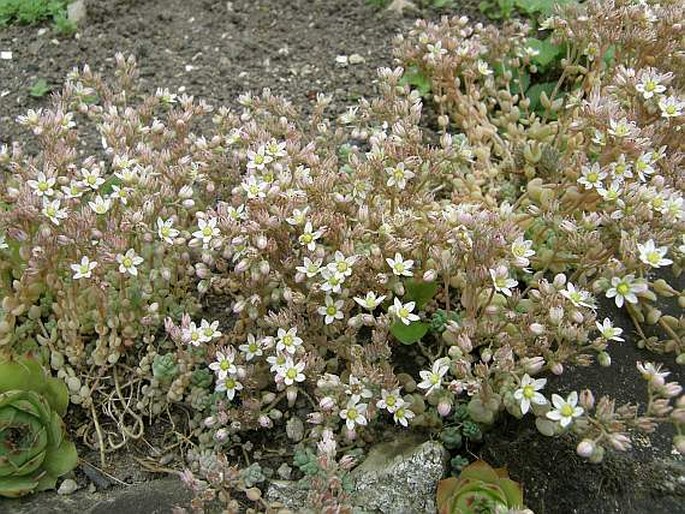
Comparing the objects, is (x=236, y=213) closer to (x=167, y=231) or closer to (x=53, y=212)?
(x=167, y=231)

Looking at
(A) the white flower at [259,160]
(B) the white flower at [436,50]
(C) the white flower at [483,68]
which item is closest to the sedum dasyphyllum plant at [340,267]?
(A) the white flower at [259,160]

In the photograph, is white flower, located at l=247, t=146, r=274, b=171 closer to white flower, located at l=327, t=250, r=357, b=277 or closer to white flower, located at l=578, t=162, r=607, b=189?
white flower, located at l=327, t=250, r=357, b=277

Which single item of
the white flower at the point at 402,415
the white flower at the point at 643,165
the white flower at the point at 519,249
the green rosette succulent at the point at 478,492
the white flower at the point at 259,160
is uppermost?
the white flower at the point at 259,160

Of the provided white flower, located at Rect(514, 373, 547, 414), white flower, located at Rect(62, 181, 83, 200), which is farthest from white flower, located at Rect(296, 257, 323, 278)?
white flower, located at Rect(62, 181, 83, 200)

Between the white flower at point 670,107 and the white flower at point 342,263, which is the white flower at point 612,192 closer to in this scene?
the white flower at point 670,107

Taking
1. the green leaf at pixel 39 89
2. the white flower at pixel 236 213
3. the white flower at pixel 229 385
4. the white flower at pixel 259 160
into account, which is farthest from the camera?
the green leaf at pixel 39 89

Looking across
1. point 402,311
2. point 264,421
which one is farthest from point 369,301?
point 264,421

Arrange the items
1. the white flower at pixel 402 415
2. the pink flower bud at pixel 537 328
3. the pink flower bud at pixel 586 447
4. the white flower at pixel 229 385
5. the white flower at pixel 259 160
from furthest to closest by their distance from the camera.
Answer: the white flower at pixel 259 160 → the white flower at pixel 229 385 → the white flower at pixel 402 415 → the pink flower bud at pixel 537 328 → the pink flower bud at pixel 586 447
